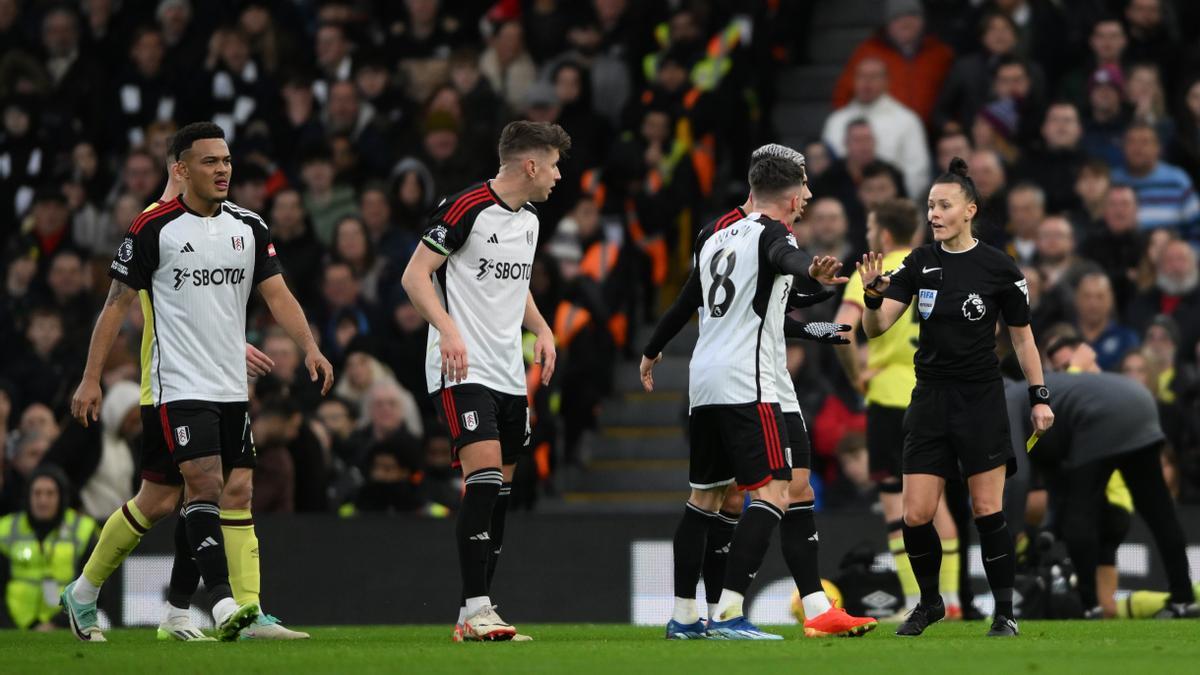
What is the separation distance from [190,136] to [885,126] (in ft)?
28.1

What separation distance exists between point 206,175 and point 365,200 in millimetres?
8749

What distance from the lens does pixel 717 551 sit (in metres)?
10.2

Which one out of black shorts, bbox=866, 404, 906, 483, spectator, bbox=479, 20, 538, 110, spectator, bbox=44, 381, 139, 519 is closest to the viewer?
black shorts, bbox=866, 404, 906, 483

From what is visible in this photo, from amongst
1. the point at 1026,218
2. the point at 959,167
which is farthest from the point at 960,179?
the point at 1026,218

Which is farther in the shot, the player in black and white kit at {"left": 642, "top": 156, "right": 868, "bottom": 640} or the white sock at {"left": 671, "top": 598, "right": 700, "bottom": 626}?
the white sock at {"left": 671, "top": 598, "right": 700, "bottom": 626}

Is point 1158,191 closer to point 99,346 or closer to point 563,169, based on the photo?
point 563,169

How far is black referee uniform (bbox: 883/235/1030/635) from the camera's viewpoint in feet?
32.6

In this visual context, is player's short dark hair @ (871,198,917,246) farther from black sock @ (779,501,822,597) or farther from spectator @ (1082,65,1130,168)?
spectator @ (1082,65,1130,168)

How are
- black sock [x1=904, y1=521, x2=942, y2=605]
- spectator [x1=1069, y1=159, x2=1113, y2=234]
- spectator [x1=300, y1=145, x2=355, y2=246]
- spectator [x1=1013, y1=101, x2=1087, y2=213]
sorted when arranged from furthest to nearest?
1. spectator [x1=300, y1=145, x2=355, y2=246]
2. spectator [x1=1013, y1=101, x2=1087, y2=213]
3. spectator [x1=1069, y1=159, x2=1113, y2=234]
4. black sock [x1=904, y1=521, x2=942, y2=605]

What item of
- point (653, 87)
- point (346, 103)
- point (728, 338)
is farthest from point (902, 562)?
point (346, 103)

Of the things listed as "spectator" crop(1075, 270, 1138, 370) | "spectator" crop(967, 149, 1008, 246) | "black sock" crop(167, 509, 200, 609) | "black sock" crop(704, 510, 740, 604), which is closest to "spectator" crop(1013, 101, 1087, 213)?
"spectator" crop(967, 149, 1008, 246)

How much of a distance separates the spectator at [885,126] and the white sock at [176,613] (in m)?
8.47

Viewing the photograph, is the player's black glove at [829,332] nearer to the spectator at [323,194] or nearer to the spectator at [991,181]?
the spectator at [991,181]

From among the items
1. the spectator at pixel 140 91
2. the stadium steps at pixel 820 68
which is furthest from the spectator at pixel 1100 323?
the spectator at pixel 140 91
